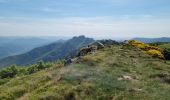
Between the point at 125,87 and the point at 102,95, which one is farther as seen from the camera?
the point at 125,87

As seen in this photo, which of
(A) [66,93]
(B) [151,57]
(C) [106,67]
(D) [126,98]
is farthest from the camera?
(B) [151,57]

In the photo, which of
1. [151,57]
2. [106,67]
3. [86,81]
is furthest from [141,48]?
[86,81]

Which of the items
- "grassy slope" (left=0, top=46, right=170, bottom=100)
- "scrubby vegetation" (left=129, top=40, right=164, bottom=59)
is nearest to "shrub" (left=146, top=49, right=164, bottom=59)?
"scrubby vegetation" (left=129, top=40, right=164, bottom=59)

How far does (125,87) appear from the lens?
34906 millimetres

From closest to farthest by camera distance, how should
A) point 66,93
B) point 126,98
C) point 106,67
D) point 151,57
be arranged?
point 126,98 < point 66,93 < point 106,67 < point 151,57

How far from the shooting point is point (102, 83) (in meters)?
35.6

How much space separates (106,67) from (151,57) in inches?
548

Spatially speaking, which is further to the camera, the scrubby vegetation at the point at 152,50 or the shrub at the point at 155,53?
the scrubby vegetation at the point at 152,50

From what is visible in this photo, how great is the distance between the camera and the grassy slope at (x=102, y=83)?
3266cm

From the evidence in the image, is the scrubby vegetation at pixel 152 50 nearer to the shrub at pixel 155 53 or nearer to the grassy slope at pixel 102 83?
the shrub at pixel 155 53

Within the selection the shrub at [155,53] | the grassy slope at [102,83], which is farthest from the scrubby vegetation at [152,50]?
the grassy slope at [102,83]

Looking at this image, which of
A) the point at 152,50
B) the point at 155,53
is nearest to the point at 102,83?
the point at 155,53

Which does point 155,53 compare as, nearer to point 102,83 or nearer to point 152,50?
point 152,50

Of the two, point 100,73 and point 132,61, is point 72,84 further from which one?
point 132,61
